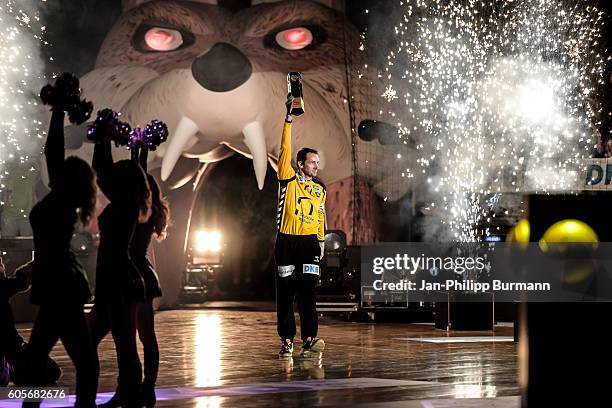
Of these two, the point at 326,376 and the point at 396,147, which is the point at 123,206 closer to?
the point at 326,376

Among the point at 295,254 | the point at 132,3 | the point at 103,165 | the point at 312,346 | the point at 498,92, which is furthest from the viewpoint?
the point at 498,92

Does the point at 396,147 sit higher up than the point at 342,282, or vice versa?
the point at 396,147

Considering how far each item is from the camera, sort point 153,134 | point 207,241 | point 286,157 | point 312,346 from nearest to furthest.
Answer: point 153,134
point 286,157
point 312,346
point 207,241

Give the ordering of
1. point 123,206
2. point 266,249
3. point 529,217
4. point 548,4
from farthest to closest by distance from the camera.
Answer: point 266,249, point 548,4, point 123,206, point 529,217

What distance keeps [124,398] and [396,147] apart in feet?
39.7

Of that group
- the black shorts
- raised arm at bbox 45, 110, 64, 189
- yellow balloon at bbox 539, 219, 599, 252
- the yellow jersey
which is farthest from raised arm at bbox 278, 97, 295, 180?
yellow balloon at bbox 539, 219, 599, 252

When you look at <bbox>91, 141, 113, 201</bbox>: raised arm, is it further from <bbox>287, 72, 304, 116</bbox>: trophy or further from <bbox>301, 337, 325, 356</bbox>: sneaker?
<bbox>301, 337, 325, 356</bbox>: sneaker

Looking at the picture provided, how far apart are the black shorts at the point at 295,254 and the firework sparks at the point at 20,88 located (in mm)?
8603

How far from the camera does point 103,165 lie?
18.7 feet

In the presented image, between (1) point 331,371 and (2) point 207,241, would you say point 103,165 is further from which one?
(2) point 207,241

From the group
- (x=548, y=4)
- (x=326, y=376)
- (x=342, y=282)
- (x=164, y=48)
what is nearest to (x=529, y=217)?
(x=326, y=376)

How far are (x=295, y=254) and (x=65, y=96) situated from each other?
4.30 m

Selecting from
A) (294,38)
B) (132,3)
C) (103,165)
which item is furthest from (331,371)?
(132,3)

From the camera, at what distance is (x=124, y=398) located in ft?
17.9
